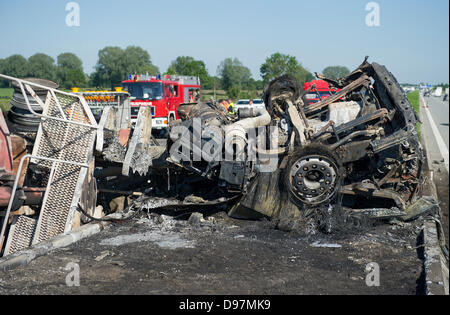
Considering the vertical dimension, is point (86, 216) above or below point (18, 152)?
below

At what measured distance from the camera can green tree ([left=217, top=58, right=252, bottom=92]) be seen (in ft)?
192

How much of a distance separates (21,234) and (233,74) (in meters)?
54.6

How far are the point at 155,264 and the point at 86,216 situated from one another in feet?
5.97


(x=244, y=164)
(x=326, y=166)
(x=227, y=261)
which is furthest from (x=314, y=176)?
(x=227, y=261)

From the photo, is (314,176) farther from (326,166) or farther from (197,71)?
(197,71)

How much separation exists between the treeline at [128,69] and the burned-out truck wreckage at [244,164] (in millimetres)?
19827

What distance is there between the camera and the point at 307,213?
5641mm

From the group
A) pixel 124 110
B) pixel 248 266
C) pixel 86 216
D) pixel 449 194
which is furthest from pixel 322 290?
pixel 449 194

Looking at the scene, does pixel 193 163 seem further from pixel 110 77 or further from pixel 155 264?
pixel 110 77

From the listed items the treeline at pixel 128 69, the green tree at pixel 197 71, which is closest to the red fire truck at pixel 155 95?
the treeline at pixel 128 69

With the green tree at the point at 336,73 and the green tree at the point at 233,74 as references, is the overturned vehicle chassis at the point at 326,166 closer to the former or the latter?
the green tree at the point at 336,73

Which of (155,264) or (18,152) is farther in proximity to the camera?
(18,152)

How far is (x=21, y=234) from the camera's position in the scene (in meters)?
5.59

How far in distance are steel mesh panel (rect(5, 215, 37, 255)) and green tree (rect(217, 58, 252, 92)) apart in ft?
173
